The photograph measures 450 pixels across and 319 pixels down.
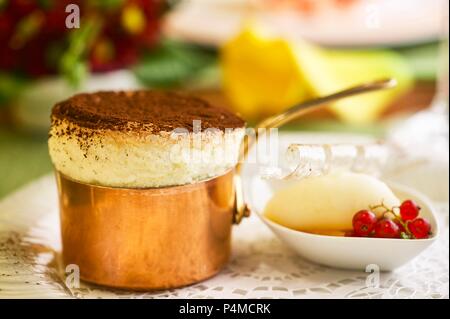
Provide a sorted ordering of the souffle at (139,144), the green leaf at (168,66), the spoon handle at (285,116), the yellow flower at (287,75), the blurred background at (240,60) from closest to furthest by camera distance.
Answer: the souffle at (139,144) < the spoon handle at (285,116) < the blurred background at (240,60) < the yellow flower at (287,75) < the green leaf at (168,66)

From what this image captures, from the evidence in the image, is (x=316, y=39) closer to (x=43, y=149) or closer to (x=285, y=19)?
(x=285, y=19)

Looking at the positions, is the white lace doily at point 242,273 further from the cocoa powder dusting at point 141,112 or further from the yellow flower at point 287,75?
the yellow flower at point 287,75

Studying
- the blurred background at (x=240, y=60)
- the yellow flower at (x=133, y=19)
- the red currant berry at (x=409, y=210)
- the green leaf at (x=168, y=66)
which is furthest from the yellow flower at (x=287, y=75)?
the red currant berry at (x=409, y=210)

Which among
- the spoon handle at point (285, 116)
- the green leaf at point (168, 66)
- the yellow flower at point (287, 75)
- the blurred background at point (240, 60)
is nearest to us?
the spoon handle at point (285, 116)

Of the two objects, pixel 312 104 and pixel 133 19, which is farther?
pixel 133 19

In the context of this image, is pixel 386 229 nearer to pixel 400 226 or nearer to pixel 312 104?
pixel 400 226

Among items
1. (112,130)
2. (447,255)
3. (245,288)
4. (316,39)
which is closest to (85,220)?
(112,130)

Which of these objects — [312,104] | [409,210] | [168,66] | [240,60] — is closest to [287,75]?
[240,60]
